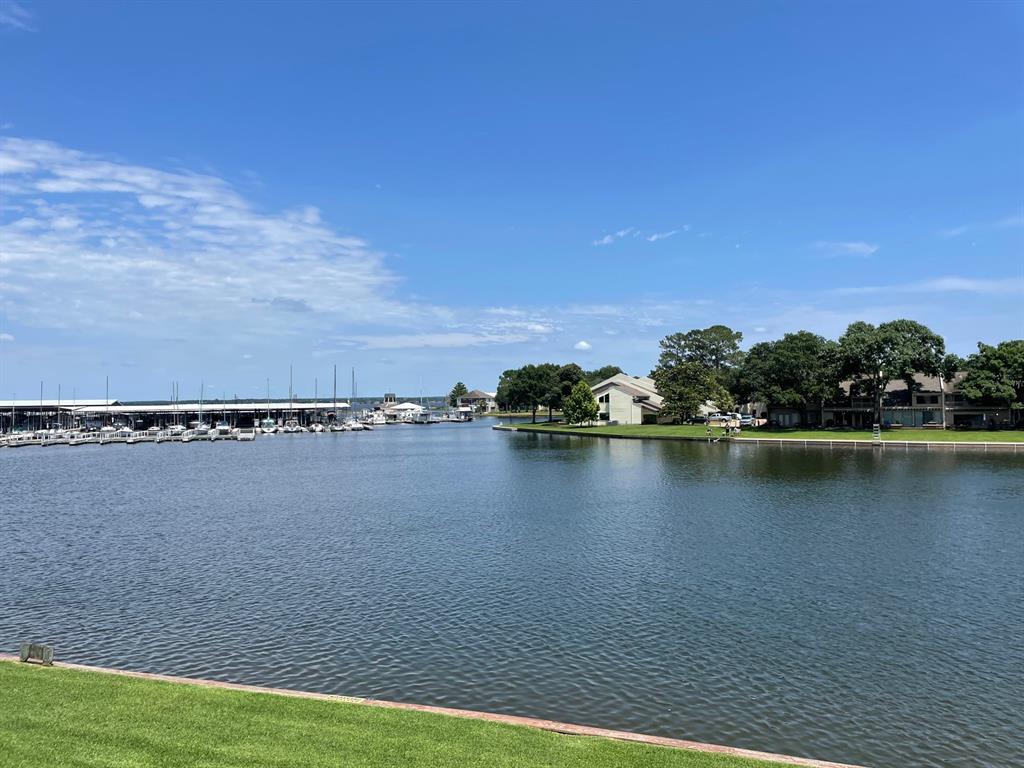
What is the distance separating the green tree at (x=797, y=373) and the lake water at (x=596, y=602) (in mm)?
47800

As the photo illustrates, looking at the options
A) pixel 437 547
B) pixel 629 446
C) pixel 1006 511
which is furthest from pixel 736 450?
Result: pixel 437 547

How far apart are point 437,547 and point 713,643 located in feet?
44.4

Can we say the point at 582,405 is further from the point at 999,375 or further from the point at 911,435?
the point at 999,375

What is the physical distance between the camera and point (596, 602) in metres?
19.6

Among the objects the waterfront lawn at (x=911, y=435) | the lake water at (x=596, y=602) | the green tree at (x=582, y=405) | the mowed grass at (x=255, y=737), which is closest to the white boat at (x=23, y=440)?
the lake water at (x=596, y=602)

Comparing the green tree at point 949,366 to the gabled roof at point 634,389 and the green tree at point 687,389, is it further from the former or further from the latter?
the gabled roof at point 634,389

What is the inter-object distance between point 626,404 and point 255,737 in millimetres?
112008

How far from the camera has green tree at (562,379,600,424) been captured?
115875mm

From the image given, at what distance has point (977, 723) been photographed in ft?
40.0

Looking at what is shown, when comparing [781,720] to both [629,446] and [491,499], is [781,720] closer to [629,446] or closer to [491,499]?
[491,499]

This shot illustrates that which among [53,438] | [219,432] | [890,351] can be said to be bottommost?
[53,438]

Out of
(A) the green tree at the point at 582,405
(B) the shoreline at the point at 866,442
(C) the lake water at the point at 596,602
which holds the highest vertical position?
(A) the green tree at the point at 582,405

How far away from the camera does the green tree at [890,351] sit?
84.7m

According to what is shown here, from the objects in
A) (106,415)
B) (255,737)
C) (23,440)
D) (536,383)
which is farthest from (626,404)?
(106,415)
